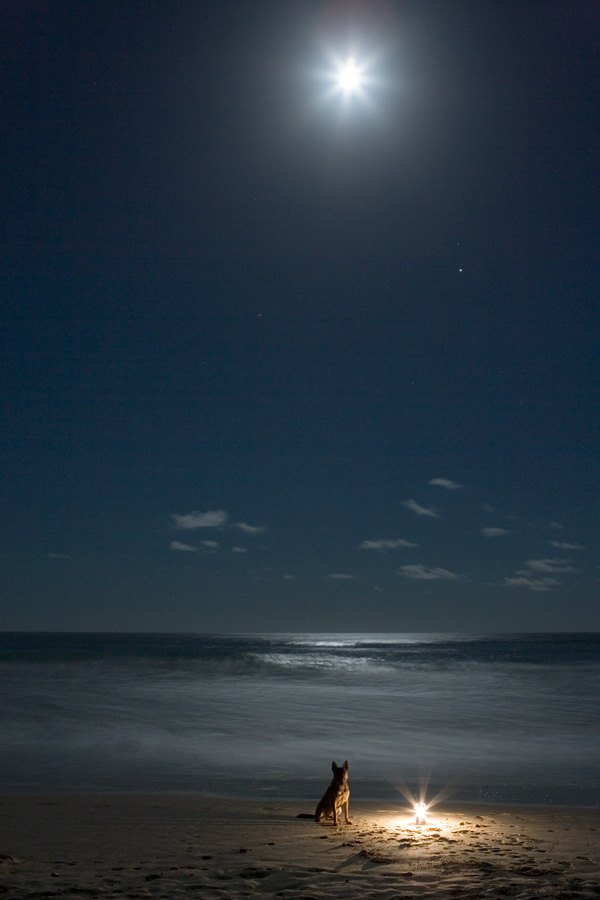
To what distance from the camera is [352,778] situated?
38.2ft

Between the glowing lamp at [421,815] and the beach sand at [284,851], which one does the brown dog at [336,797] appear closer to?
the beach sand at [284,851]

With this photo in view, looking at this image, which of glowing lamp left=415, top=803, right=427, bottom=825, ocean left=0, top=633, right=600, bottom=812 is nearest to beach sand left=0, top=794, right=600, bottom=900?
glowing lamp left=415, top=803, right=427, bottom=825

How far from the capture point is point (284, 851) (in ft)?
21.8

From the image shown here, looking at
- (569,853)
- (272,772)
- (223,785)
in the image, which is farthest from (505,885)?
(272,772)

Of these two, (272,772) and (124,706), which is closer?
(272,772)

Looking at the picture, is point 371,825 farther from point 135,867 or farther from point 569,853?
point 135,867

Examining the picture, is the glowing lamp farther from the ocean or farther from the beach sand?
the ocean

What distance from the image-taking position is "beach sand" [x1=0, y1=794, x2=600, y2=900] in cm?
539

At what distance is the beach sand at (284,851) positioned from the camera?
→ 17.7ft

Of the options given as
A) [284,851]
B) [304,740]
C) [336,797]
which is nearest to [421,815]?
[336,797]

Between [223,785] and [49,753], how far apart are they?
4.99 m

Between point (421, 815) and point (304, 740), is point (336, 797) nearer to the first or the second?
point (421, 815)

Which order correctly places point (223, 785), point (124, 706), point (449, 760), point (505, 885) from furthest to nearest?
point (124, 706) < point (449, 760) < point (223, 785) < point (505, 885)

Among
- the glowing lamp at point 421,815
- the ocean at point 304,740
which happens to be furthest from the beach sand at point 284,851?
the ocean at point 304,740
